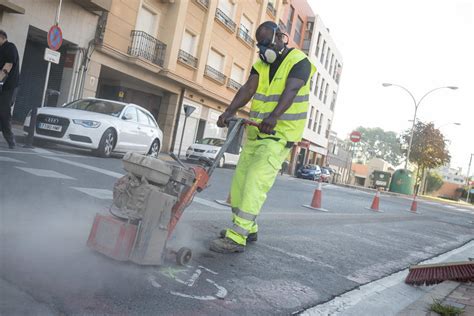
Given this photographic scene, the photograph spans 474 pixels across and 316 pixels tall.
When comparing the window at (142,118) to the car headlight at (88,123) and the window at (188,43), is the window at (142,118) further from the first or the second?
the window at (188,43)

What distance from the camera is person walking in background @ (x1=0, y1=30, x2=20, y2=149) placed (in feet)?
24.8

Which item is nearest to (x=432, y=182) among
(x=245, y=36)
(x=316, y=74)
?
(x=316, y=74)

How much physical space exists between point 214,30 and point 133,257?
22221 millimetres

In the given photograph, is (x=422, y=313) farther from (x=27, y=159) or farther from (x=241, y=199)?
(x=27, y=159)

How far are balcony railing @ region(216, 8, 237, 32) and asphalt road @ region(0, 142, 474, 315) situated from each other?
19.0 metres

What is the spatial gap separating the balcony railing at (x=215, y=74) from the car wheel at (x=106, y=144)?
13.5 m

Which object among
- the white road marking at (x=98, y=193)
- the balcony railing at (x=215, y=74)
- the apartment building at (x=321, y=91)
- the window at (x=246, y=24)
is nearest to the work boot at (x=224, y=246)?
the white road marking at (x=98, y=193)

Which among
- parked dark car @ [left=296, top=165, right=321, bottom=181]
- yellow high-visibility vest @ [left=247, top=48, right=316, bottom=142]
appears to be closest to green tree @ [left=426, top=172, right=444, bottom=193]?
parked dark car @ [left=296, top=165, right=321, bottom=181]

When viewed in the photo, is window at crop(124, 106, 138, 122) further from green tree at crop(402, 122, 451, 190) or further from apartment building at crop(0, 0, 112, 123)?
green tree at crop(402, 122, 451, 190)

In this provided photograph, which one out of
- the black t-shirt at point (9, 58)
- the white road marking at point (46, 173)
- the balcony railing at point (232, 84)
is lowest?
the white road marking at point (46, 173)

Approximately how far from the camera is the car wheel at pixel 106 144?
1033 cm

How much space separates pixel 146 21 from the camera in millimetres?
19453

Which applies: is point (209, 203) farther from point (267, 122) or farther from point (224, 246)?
point (267, 122)

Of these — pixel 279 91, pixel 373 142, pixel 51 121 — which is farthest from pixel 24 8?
pixel 373 142
